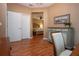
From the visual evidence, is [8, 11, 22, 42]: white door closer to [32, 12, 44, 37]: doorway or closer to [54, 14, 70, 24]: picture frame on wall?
[54, 14, 70, 24]: picture frame on wall

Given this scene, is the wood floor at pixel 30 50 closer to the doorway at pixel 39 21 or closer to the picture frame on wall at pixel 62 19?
the picture frame on wall at pixel 62 19

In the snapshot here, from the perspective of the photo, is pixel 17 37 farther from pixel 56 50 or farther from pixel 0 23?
pixel 56 50

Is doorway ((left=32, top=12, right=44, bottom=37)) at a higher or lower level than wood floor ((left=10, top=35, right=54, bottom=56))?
higher

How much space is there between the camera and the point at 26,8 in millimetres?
6258

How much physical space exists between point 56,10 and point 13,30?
2.13 meters

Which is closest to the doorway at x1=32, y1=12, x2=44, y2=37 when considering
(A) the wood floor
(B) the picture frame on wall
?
(B) the picture frame on wall

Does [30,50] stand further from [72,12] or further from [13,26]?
[72,12]

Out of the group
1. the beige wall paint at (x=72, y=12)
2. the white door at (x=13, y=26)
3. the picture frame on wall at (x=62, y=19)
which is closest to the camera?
the beige wall paint at (x=72, y=12)

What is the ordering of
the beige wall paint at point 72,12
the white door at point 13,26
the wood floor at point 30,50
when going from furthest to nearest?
the white door at point 13,26, the beige wall paint at point 72,12, the wood floor at point 30,50

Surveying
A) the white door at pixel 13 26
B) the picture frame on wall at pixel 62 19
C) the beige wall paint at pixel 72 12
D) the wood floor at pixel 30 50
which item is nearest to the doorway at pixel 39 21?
the picture frame on wall at pixel 62 19

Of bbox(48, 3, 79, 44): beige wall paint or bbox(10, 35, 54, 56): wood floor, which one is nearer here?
bbox(10, 35, 54, 56): wood floor

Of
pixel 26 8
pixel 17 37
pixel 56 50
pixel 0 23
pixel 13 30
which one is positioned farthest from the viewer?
pixel 26 8

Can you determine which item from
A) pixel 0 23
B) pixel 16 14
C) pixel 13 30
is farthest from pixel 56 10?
pixel 0 23

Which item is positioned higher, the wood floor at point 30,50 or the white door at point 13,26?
the white door at point 13,26
